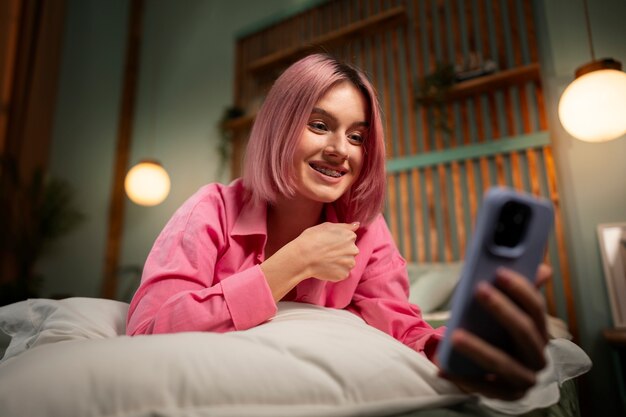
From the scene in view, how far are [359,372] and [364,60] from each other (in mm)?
2852

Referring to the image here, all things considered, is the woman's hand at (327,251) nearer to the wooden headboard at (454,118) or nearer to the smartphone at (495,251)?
the smartphone at (495,251)

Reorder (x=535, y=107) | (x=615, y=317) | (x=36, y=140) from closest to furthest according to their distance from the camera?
(x=615, y=317), (x=535, y=107), (x=36, y=140)

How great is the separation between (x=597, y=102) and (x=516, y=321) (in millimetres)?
1707

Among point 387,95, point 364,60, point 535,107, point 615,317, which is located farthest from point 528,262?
point 364,60

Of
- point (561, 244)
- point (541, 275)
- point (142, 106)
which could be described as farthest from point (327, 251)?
point (142, 106)

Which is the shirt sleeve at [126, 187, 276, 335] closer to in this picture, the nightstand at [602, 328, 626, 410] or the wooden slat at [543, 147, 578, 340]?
the nightstand at [602, 328, 626, 410]

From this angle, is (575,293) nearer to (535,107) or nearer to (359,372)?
(535,107)

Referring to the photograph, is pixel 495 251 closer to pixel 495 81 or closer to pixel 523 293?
pixel 523 293

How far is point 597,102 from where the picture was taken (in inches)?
65.3

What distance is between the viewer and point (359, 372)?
0.47 metres

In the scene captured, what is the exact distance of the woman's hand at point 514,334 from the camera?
38 centimetres

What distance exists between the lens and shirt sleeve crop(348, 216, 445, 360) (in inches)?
32.0

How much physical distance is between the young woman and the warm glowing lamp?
122 cm

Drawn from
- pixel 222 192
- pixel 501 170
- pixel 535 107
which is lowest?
pixel 222 192
